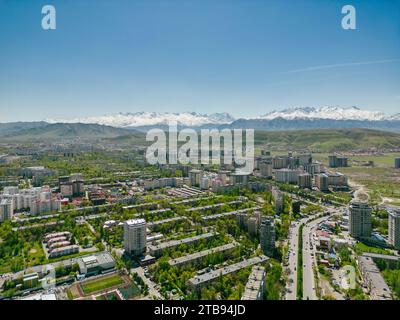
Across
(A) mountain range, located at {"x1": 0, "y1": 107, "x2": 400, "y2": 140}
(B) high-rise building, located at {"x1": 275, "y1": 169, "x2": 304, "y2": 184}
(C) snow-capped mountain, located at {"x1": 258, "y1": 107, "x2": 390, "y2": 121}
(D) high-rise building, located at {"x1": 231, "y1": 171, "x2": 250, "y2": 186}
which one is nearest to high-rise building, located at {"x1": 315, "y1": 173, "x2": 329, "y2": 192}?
(B) high-rise building, located at {"x1": 275, "y1": 169, "x2": 304, "y2": 184}

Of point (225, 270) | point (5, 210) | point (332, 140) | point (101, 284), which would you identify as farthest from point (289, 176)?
point (332, 140)

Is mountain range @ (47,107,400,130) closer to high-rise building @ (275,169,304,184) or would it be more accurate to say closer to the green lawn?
A: high-rise building @ (275,169,304,184)

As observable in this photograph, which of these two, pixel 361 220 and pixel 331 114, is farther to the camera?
pixel 331 114

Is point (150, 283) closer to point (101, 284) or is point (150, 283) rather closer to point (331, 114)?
point (101, 284)

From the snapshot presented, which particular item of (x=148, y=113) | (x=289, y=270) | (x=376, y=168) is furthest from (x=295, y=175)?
(x=148, y=113)

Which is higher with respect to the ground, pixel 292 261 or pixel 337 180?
pixel 337 180

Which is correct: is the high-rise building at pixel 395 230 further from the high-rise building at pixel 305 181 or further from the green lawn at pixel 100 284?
the high-rise building at pixel 305 181

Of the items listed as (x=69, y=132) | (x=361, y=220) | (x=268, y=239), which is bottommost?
(x=268, y=239)

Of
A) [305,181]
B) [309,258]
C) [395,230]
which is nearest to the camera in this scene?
[309,258]
